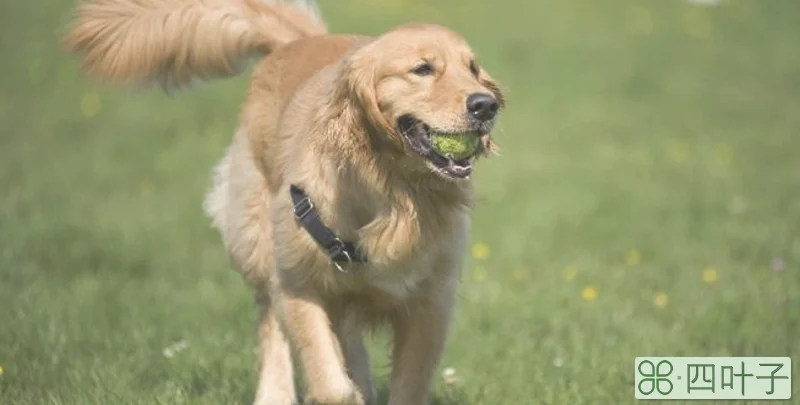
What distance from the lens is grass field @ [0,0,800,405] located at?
20.5 ft

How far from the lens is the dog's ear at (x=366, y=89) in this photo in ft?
15.1

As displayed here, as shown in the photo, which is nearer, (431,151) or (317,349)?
(431,151)

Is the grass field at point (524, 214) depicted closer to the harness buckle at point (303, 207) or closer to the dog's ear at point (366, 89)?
the dog's ear at point (366, 89)

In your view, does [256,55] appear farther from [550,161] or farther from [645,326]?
[550,161]

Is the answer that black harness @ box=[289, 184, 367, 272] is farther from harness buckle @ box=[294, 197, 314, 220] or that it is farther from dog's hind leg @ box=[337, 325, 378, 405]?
dog's hind leg @ box=[337, 325, 378, 405]

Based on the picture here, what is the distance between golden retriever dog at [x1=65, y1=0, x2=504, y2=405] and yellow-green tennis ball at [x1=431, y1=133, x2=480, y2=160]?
0.02 meters

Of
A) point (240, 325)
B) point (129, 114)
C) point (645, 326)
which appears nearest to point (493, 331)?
point (645, 326)

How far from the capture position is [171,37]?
621cm

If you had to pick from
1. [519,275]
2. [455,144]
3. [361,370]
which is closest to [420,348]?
[361,370]

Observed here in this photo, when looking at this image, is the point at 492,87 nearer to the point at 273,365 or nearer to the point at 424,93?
the point at 424,93

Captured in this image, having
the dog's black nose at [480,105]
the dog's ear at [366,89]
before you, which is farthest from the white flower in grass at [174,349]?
the dog's black nose at [480,105]

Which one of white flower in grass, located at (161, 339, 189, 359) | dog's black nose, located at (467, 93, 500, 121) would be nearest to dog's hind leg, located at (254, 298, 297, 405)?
white flower in grass, located at (161, 339, 189, 359)

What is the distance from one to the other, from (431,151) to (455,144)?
0.10m

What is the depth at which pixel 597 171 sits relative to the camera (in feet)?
38.4
